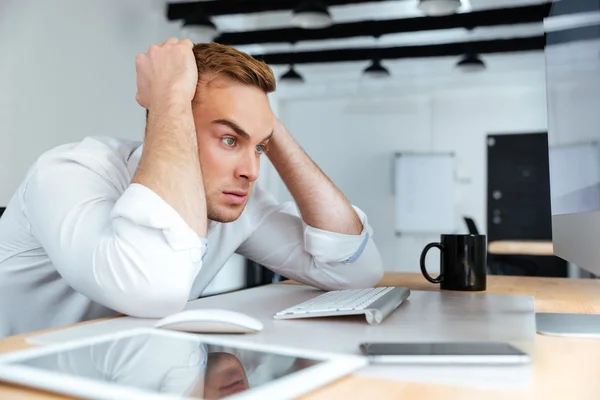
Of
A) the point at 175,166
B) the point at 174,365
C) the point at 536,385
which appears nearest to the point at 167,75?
the point at 175,166

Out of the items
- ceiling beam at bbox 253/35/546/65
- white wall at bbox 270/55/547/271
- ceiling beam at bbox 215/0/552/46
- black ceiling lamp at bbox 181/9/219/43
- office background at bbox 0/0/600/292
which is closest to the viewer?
office background at bbox 0/0/600/292

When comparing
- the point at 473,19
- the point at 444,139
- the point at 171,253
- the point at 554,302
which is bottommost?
the point at 554,302

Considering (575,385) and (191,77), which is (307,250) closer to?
(191,77)

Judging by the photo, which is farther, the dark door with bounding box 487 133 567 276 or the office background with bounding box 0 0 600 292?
the dark door with bounding box 487 133 567 276

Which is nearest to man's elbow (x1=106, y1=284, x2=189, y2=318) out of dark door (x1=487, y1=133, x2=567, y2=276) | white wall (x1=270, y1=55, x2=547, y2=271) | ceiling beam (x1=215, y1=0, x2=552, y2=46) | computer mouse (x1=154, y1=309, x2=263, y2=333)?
computer mouse (x1=154, y1=309, x2=263, y2=333)

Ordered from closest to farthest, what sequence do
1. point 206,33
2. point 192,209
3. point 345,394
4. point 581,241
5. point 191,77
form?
point 345,394 → point 581,241 → point 192,209 → point 191,77 → point 206,33

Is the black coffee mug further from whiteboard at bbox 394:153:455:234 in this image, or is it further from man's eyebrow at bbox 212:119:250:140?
whiteboard at bbox 394:153:455:234

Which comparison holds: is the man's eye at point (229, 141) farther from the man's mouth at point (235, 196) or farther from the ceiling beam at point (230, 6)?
the ceiling beam at point (230, 6)

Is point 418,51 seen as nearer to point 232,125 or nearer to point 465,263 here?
point 465,263

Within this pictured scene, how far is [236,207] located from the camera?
3.78ft

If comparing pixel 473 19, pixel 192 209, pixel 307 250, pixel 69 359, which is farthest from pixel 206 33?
pixel 69 359

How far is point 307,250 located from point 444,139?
621cm

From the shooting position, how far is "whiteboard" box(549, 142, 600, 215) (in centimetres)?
68

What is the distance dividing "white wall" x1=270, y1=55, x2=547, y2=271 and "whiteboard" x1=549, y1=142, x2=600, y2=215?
613 centimetres
